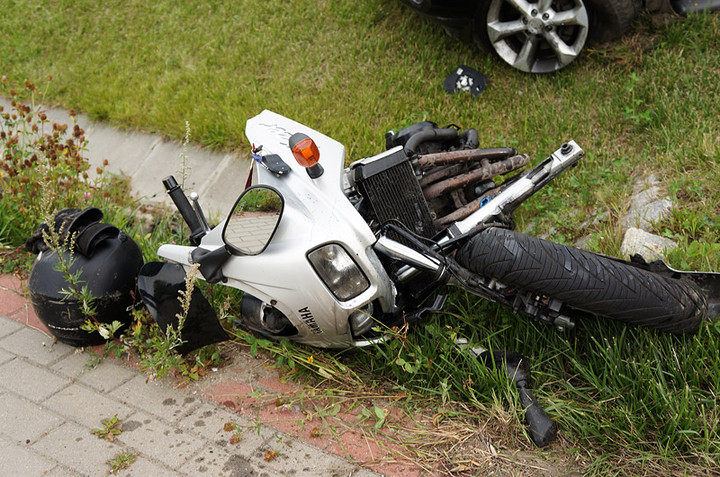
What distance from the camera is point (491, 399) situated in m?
3.10

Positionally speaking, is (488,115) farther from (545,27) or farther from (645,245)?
(645,245)

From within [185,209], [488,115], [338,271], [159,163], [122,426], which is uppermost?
[185,209]

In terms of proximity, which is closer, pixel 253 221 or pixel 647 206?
pixel 253 221

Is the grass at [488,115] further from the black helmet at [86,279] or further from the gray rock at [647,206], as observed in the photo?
the black helmet at [86,279]

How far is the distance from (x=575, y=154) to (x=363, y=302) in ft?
4.61

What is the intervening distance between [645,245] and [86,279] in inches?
119

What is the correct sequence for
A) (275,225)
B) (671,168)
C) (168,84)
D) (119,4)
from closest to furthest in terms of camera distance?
(275,225) → (671,168) → (168,84) → (119,4)

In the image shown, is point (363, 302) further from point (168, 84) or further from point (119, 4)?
point (119, 4)

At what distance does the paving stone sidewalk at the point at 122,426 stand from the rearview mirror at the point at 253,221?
2.76ft

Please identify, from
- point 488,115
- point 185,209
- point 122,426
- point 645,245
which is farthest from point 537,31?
point 122,426

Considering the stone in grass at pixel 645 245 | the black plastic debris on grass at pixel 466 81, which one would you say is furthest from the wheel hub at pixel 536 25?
the stone in grass at pixel 645 245

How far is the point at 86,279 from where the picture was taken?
12.1 ft

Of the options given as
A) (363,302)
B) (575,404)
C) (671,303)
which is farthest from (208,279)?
(671,303)

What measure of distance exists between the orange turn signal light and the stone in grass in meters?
1.73
